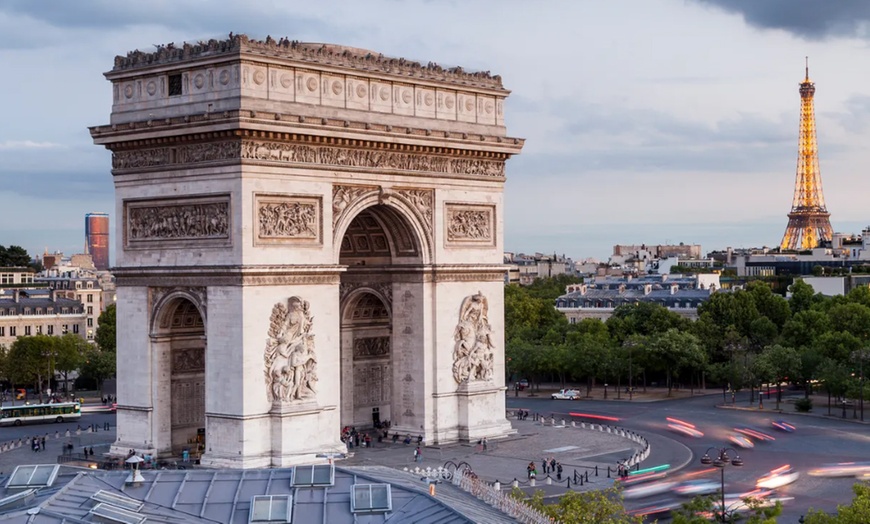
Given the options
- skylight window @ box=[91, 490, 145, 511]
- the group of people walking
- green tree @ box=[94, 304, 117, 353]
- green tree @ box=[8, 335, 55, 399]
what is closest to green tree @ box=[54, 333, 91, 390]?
green tree @ box=[8, 335, 55, 399]

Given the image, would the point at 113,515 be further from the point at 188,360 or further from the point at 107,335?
the point at 107,335

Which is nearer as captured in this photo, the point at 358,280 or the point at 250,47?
the point at 250,47

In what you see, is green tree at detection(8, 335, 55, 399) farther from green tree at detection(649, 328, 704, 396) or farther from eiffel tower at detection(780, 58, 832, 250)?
eiffel tower at detection(780, 58, 832, 250)

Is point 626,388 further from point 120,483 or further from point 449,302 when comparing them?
point 120,483

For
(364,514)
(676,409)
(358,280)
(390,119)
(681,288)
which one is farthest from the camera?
Answer: (681,288)

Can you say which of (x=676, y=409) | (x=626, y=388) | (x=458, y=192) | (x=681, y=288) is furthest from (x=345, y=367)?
(x=681, y=288)

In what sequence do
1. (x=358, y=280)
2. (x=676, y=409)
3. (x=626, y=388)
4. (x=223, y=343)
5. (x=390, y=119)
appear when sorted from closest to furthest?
(x=223, y=343) < (x=390, y=119) < (x=358, y=280) < (x=676, y=409) < (x=626, y=388)

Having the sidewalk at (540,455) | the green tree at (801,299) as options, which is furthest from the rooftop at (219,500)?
the green tree at (801,299)
